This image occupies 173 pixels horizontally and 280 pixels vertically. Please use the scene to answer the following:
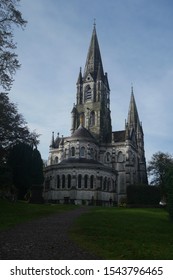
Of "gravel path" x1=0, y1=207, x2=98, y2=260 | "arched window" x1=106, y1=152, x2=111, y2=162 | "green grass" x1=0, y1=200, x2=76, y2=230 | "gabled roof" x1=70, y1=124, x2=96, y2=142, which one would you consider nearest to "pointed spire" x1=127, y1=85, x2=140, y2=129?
"arched window" x1=106, y1=152, x2=111, y2=162

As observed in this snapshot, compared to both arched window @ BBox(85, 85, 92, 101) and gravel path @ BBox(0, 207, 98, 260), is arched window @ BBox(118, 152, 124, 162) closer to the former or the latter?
arched window @ BBox(85, 85, 92, 101)

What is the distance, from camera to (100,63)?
89.6 meters

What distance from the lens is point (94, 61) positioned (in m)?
89.4

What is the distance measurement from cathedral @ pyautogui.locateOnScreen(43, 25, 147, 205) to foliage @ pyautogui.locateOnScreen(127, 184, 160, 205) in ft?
23.4

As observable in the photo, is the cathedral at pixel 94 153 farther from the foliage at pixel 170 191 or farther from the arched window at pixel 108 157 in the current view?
the foliage at pixel 170 191

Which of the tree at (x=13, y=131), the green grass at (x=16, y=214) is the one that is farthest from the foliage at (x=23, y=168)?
the green grass at (x=16, y=214)

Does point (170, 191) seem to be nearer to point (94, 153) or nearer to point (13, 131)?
point (13, 131)

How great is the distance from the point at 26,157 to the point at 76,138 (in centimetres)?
1965

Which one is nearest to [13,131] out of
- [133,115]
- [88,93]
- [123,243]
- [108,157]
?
[123,243]

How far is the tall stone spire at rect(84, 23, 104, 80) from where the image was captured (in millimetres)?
87875

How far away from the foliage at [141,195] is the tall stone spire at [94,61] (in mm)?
38439

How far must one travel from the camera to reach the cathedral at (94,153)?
6316cm

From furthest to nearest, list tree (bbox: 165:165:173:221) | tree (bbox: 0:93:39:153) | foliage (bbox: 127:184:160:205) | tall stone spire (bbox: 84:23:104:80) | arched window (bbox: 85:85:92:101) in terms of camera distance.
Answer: tall stone spire (bbox: 84:23:104:80), arched window (bbox: 85:85:92:101), foliage (bbox: 127:184:160:205), tree (bbox: 0:93:39:153), tree (bbox: 165:165:173:221)
